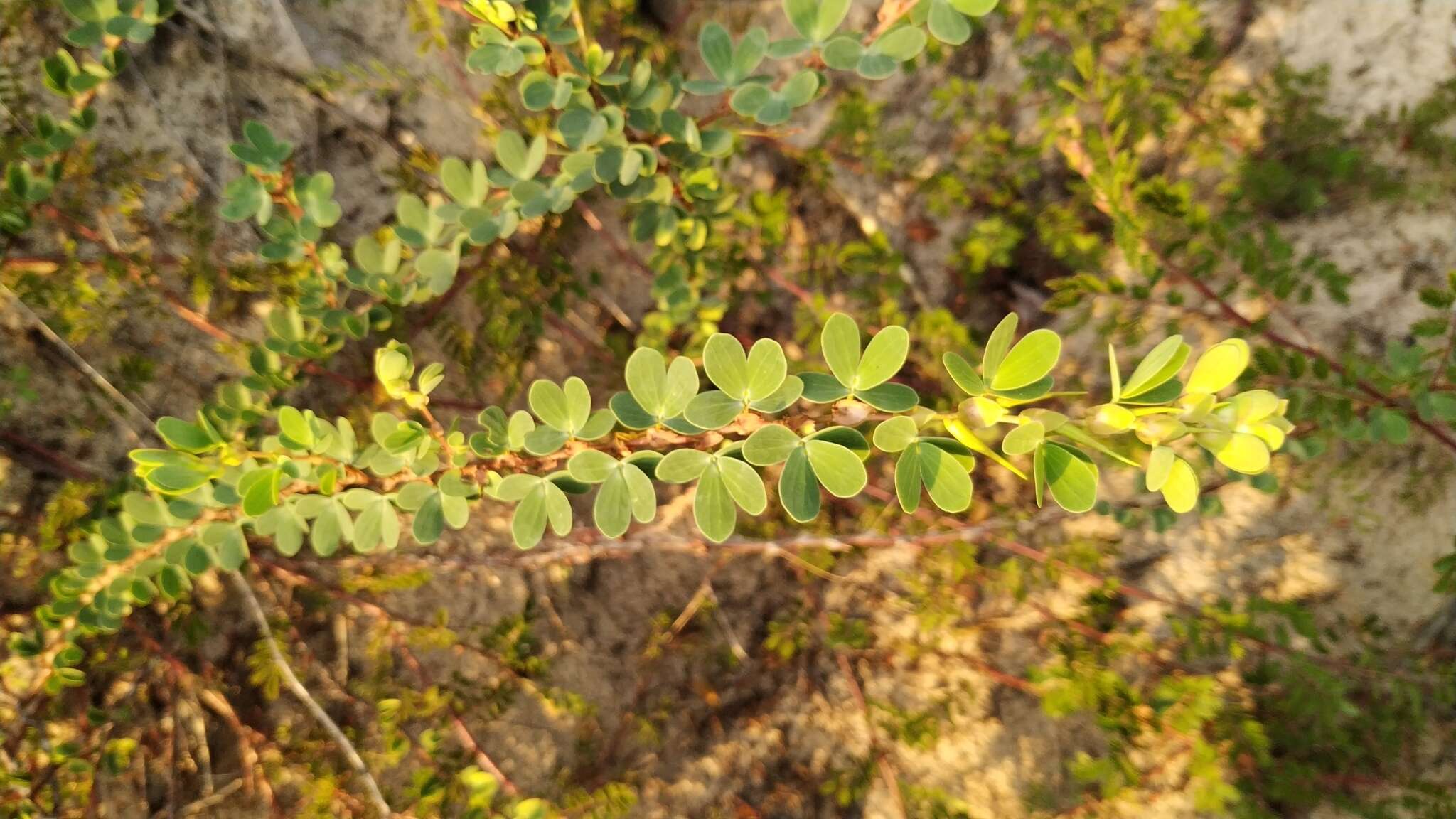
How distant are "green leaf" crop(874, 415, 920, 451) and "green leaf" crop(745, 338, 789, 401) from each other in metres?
0.14

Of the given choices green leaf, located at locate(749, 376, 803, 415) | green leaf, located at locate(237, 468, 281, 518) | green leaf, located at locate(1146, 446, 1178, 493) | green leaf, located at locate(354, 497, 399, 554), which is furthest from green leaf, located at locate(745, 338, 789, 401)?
green leaf, located at locate(237, 468, 281, 518)

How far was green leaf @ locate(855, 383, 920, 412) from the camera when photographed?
2.99ft

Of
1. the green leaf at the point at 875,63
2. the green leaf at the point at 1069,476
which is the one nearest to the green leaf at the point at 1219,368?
the green leaf at the point at 1069,476

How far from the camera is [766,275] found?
7.77 ft

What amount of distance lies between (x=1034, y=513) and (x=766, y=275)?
114cm

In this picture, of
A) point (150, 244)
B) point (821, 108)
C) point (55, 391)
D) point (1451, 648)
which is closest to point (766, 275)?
point (821, 108)

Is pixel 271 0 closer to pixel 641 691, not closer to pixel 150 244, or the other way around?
pixel 150 244

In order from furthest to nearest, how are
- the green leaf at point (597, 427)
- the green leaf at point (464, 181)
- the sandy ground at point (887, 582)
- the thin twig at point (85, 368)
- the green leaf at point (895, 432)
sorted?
the sandy ground at point (887, 582) < the thin twig at point (85, 368) < the green leaf at point (464, 181) < the green leaf at point (597, 427) < the green leaf at point (895, 432)

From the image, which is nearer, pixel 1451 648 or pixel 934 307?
pixel 1451 648

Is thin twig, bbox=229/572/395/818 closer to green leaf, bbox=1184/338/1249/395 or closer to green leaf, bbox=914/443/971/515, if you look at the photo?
green leaf, bbox=914/443/971/515

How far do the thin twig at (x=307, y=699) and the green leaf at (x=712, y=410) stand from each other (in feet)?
4.92

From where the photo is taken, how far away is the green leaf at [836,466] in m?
0.91

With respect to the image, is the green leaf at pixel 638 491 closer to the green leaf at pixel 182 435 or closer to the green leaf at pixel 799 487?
the green leaf at pixel 799 487

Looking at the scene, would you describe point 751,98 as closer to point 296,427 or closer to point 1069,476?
point 1069,476
